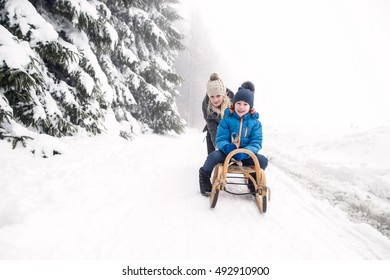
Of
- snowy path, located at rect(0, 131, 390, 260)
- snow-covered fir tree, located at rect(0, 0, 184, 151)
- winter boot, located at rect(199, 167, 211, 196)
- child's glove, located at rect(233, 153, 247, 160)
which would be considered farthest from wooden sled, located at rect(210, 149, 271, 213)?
snow-covered fir tree, located at rect(0, 0, 184, 151)

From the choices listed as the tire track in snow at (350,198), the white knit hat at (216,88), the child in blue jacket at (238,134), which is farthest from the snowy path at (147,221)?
the white knit hat at (216,88)

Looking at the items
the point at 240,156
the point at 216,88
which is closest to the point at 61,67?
the point at 216,88

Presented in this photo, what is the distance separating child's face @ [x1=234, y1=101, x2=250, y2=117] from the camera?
145 inches

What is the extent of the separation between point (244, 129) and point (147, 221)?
1984 mm

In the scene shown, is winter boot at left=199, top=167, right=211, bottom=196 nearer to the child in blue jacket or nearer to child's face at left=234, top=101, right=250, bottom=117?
the child in blue jacket

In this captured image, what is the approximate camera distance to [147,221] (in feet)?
9.66

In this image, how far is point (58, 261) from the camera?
2.05 meters

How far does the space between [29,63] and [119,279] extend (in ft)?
12.2

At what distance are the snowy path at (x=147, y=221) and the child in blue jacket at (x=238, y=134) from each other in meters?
0.51

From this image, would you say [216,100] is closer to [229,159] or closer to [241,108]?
[241,108]

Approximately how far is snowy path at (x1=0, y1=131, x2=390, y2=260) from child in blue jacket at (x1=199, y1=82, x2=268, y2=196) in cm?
51

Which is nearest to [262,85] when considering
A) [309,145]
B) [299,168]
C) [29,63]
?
[309,145]

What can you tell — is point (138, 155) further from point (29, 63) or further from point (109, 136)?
point (29, 63)

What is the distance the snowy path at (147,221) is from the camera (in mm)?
2346
